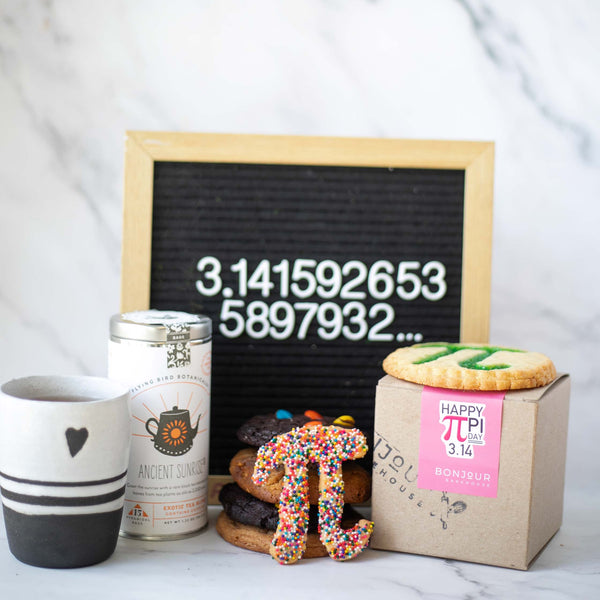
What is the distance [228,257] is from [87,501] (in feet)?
1.25

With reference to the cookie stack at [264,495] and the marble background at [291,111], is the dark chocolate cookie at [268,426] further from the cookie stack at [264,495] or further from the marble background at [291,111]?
the marble background at [291,111]

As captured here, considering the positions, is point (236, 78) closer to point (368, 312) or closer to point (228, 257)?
point (228, 257)

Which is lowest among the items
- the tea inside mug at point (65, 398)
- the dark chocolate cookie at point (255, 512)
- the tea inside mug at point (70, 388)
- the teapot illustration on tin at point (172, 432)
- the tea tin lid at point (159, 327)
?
the dark chocolate cookie at point (255, 512)

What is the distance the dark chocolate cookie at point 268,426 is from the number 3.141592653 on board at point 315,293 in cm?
12

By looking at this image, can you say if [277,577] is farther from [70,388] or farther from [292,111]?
[292,111]

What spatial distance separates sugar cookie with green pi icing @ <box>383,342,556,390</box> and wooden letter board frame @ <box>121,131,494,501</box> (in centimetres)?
12

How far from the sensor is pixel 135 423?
1.01 m

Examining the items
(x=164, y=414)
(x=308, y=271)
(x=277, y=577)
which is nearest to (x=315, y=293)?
(x=308, y=271)

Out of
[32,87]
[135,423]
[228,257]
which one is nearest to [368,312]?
[228,257]

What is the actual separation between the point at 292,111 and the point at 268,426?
1.74 ft

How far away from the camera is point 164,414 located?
1.01 metres

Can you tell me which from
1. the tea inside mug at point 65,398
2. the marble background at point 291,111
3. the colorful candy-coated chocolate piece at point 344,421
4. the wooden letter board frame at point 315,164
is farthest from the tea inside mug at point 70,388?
the marble background at point 291,111

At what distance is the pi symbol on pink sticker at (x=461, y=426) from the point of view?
95cm

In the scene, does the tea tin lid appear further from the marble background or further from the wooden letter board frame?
the marble background
